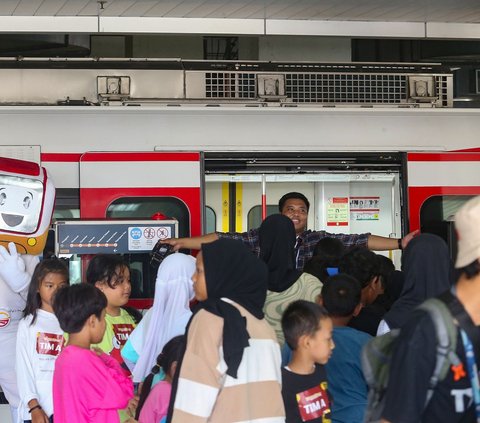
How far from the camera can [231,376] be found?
2.98 metres

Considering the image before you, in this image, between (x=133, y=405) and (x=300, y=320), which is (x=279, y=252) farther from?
(x=133, y=405)

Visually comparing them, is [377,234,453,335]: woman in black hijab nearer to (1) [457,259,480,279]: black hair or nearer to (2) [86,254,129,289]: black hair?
(1) [457,259,480,279]: black hair

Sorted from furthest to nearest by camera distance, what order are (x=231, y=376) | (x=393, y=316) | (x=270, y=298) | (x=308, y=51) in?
1. (x=308, y=51)
2. (x=270, y=298)
3. (x=393, y=316)
4. (x=231, y=376)

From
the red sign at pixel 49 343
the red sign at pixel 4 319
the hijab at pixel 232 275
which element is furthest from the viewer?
the red sign at pixel 4 319

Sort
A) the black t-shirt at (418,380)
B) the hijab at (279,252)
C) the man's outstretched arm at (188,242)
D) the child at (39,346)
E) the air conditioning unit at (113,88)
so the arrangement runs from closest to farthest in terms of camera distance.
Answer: the black t-shirt at (418,380) → the hijab at (279,252) → the child at (39,346) → the man's outstretched arm at (188,242) → the air conditioning unit at (113,88)

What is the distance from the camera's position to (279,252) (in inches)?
167

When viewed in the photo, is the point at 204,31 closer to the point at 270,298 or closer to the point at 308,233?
the point at 308,233

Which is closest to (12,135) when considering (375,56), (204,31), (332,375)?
(204,31)

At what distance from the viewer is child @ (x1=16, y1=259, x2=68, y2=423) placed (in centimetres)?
438

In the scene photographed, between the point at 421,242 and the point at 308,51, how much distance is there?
619 cm

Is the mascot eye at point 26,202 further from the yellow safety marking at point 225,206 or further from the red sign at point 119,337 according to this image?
the yellow safety marking at point 225,206

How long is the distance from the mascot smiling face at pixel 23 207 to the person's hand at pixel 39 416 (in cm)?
138

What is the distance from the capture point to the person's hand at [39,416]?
4293 mm

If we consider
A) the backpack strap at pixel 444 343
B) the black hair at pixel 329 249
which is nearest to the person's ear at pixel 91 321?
the black hair at pixel 329 249
